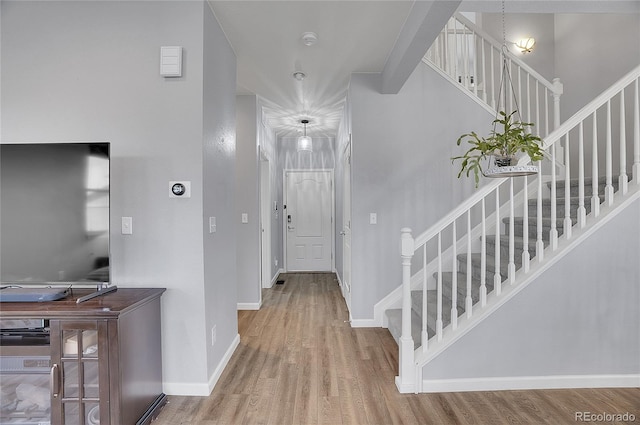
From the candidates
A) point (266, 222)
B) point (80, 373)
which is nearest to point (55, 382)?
point (80, 373)

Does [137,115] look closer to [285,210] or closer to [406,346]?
[406,346]

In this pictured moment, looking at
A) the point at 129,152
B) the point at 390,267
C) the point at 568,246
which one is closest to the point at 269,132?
the point at 390,267

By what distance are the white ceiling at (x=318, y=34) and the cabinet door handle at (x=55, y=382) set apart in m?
2.37

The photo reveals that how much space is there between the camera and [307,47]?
3059 mm

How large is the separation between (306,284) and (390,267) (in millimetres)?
2402

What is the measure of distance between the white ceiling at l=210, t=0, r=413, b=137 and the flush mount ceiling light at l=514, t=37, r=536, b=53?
231cm

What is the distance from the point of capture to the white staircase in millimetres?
2342

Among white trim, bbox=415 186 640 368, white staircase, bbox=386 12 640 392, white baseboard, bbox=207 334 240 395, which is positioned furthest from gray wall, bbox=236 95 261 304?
white trim, bbox=415 186 640 368

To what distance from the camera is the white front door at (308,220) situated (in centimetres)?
674

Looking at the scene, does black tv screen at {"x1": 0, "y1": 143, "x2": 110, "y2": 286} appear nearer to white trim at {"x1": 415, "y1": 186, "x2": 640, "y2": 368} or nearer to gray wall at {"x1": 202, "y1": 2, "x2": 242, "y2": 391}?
gray wall at {"x1": 202, "y1": 2, "x2": 242, "y2": 391}

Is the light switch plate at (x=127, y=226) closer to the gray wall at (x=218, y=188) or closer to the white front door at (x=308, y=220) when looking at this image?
the gray wall at (x=218, y=188)

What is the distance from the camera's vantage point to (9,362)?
5.76ft

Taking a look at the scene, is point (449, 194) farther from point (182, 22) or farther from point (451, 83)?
point (182, 22)

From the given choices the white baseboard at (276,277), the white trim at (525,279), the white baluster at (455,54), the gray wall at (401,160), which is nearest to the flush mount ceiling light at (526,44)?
the white baluster at (455,54)
